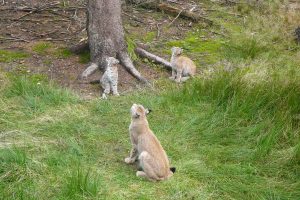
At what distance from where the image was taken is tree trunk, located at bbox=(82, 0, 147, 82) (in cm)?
966

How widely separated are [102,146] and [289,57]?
5.43 m

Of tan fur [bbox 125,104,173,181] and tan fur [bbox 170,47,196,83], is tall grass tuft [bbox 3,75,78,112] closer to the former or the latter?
tan fur [bbox 125,104,173,181]

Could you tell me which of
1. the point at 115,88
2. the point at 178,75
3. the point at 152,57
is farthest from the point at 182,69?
the point at 115,88

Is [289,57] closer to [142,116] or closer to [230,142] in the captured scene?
[230,142]

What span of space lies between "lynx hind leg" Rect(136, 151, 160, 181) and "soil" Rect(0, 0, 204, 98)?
9.63ft

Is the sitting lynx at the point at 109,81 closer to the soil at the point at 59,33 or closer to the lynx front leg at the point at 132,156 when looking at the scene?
the soil at the point at 59,33

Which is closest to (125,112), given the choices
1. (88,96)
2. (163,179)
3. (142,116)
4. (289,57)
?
(88,96)

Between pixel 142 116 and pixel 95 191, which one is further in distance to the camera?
pixel 142 116

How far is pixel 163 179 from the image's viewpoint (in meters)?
5.88

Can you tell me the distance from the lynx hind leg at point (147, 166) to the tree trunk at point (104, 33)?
3.79 meters

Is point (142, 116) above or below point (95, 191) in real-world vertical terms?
above

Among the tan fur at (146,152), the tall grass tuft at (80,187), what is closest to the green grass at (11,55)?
the tan fur at (146,152)

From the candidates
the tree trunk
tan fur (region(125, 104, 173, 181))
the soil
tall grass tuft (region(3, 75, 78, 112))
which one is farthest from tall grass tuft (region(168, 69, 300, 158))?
the tree trunk

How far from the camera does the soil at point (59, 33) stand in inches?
371
